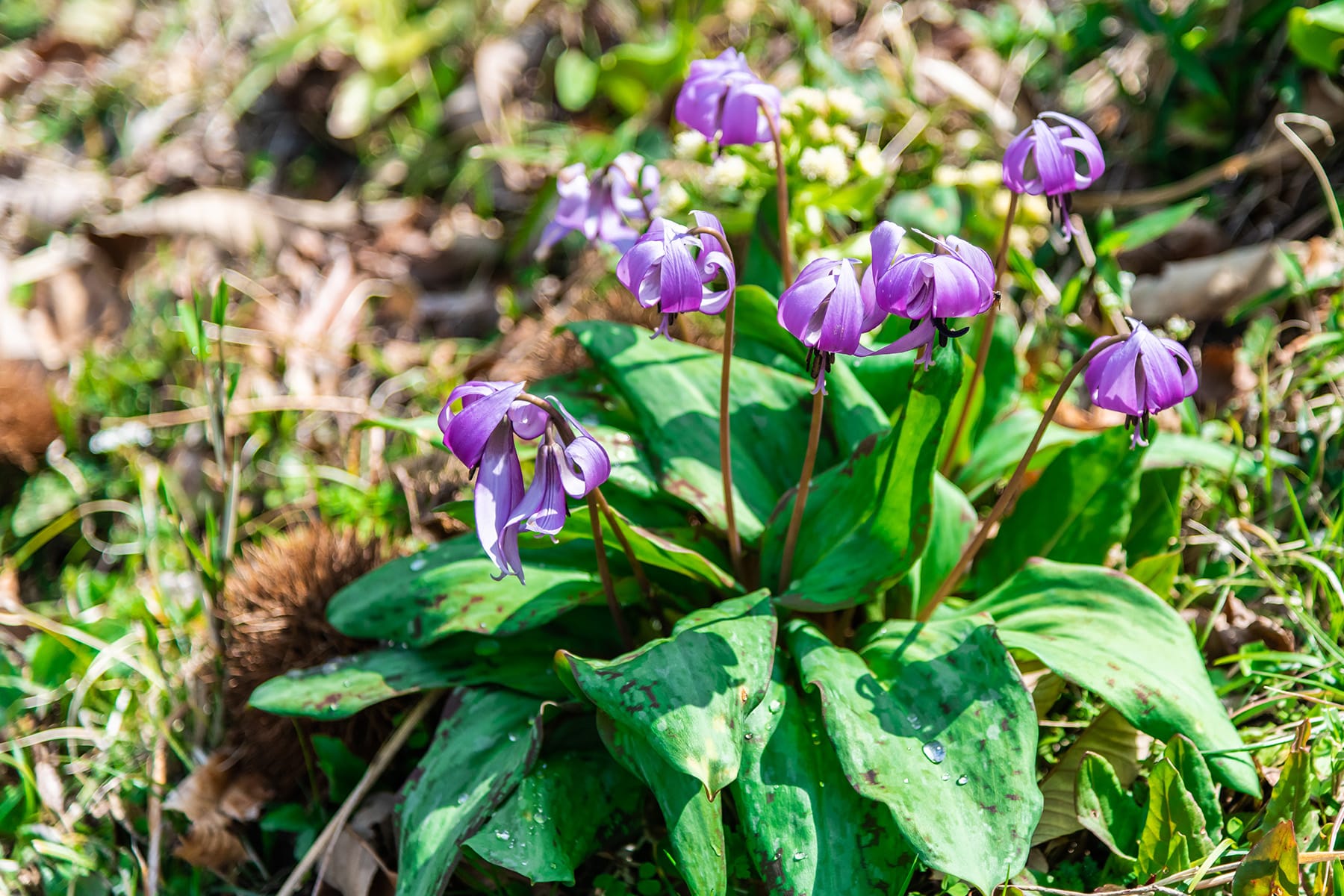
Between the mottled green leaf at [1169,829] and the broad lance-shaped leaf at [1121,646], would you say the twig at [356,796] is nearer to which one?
the broad lance-shaped leaf at [1121,646]

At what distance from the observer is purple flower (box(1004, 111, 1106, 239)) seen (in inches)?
68.6

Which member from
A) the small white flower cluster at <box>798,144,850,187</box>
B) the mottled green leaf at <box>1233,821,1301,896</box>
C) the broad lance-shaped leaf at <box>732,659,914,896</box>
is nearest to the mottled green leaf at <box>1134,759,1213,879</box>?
the mottled green leaf at <box>1233,821,1301,896</box>

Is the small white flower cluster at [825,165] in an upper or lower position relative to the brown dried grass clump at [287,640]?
upper

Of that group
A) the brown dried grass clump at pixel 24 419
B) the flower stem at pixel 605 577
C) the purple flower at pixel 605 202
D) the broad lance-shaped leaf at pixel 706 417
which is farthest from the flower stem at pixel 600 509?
the brown dried grass clump at pixel 24 419

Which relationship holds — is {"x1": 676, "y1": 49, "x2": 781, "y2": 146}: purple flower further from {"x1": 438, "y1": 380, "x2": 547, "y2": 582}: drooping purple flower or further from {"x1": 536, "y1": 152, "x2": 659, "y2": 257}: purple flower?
{"x1": 438, "y1": 380, "x2": 547, "y2": 582}: drooping purple flower

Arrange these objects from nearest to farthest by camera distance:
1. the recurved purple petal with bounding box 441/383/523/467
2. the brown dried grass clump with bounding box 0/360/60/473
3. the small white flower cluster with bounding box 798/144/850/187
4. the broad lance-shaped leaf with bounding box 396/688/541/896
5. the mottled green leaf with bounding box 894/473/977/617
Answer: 1. the recurved purple petal with bounding box 441/383/523/467
2. the broad lance-shaped leaf with bounding box 396/688/541/896
3. the mottled green leaf with bounding box 894/473/977/617
4. the small white flower cluster with bounding box 798/144/850/187
5. the brown dried grass clump with bounding box 0/360/60/473

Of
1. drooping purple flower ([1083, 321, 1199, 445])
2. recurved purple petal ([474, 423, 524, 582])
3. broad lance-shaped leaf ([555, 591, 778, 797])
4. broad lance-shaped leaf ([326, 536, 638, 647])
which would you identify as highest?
drooping purple flower ([1083, 321, 1199, 445])

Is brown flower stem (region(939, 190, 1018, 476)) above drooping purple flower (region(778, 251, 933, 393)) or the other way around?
the other way around

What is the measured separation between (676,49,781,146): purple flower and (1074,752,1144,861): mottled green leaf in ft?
4.31

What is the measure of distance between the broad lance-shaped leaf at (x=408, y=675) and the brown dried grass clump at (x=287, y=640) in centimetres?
7

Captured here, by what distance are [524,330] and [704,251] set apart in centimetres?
222

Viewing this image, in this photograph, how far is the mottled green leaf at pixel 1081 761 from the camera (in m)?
1.86

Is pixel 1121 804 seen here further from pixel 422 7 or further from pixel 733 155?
pixel 422 7

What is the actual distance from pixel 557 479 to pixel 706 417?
0.76m
